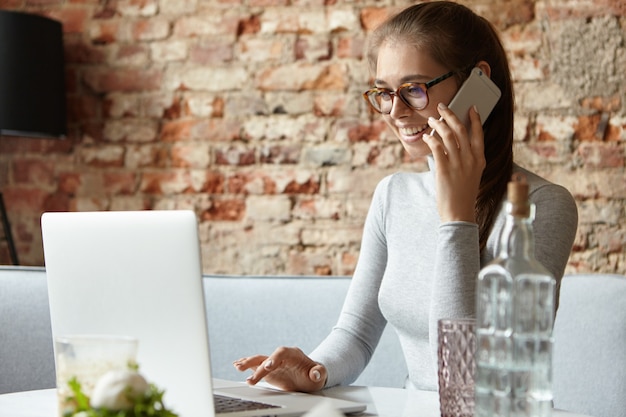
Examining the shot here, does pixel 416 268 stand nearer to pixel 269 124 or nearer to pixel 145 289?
pixel 145 289

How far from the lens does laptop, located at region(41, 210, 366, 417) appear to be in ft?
3.10

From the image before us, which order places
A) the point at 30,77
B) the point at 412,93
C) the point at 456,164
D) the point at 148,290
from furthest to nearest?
the point at 30,77 < the point at 412,93 < the point at 456,164 < the point at 148,290

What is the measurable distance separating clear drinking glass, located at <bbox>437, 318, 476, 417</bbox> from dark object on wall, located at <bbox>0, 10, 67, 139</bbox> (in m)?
1.93

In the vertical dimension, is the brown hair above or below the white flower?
above

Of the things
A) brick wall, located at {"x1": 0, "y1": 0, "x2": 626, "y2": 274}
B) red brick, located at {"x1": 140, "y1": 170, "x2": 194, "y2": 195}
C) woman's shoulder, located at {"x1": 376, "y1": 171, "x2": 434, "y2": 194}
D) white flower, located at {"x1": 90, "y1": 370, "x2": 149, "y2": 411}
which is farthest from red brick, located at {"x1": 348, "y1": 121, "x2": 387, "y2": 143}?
white flower, located at {"x1": 90, "y1": 370, "x2": 149, "y2": 411}

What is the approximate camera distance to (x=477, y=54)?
1.72m

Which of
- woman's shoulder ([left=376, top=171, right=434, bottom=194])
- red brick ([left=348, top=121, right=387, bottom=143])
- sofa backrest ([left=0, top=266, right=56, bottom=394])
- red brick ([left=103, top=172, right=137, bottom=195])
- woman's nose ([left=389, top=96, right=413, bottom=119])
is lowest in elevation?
sofa backrest ([left=0, top=266, right=56, bottom=394])

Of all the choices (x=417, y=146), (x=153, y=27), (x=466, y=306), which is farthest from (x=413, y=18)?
(x=153, y=27)

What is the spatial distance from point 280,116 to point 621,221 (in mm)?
1041

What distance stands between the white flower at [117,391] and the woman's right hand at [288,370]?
662mm

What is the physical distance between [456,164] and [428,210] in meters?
0.32

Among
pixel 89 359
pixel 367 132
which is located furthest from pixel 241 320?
pixel 89 359

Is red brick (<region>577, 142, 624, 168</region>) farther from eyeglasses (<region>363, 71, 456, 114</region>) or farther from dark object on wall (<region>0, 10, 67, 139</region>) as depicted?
dark object on wall (<region>0, 10, 67, 139</region>)

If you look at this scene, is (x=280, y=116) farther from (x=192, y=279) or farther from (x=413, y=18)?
(x=192, y=279)
